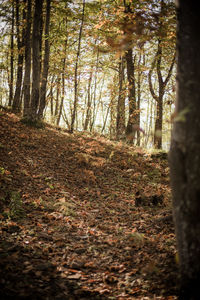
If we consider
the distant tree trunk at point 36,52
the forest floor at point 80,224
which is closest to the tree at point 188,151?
the forest floor at point 80,224

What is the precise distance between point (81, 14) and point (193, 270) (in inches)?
586

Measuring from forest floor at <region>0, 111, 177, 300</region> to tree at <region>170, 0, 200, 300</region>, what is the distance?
78 cm

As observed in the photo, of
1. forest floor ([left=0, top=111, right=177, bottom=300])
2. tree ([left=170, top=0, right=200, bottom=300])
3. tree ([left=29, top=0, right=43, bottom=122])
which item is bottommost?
forest floor ([left=0, top=111, right=177, bottom=300])

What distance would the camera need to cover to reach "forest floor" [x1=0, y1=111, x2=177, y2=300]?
127 inches

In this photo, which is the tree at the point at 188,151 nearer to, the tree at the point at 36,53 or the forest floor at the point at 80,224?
the forest floor at the point at 80,224

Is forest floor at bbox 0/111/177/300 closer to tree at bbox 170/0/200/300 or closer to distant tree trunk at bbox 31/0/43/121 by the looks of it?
tree at bbox 170/0/200/300

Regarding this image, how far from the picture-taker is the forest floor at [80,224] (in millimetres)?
3221

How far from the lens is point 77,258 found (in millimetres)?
3998

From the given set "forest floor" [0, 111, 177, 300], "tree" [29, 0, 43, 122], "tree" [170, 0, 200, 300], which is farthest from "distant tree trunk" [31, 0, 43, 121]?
"tree" [170, 0, 200, 300]

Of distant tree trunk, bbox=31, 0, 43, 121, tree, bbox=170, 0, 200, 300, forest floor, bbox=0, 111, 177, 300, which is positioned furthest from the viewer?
distant tree trunk, bbox=31, 0, 43, 121

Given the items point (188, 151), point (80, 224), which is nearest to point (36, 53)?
point (80, 224)

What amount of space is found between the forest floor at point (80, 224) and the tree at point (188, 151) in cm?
78

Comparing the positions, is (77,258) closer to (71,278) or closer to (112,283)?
(71,278)

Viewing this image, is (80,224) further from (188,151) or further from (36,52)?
(36,52)
